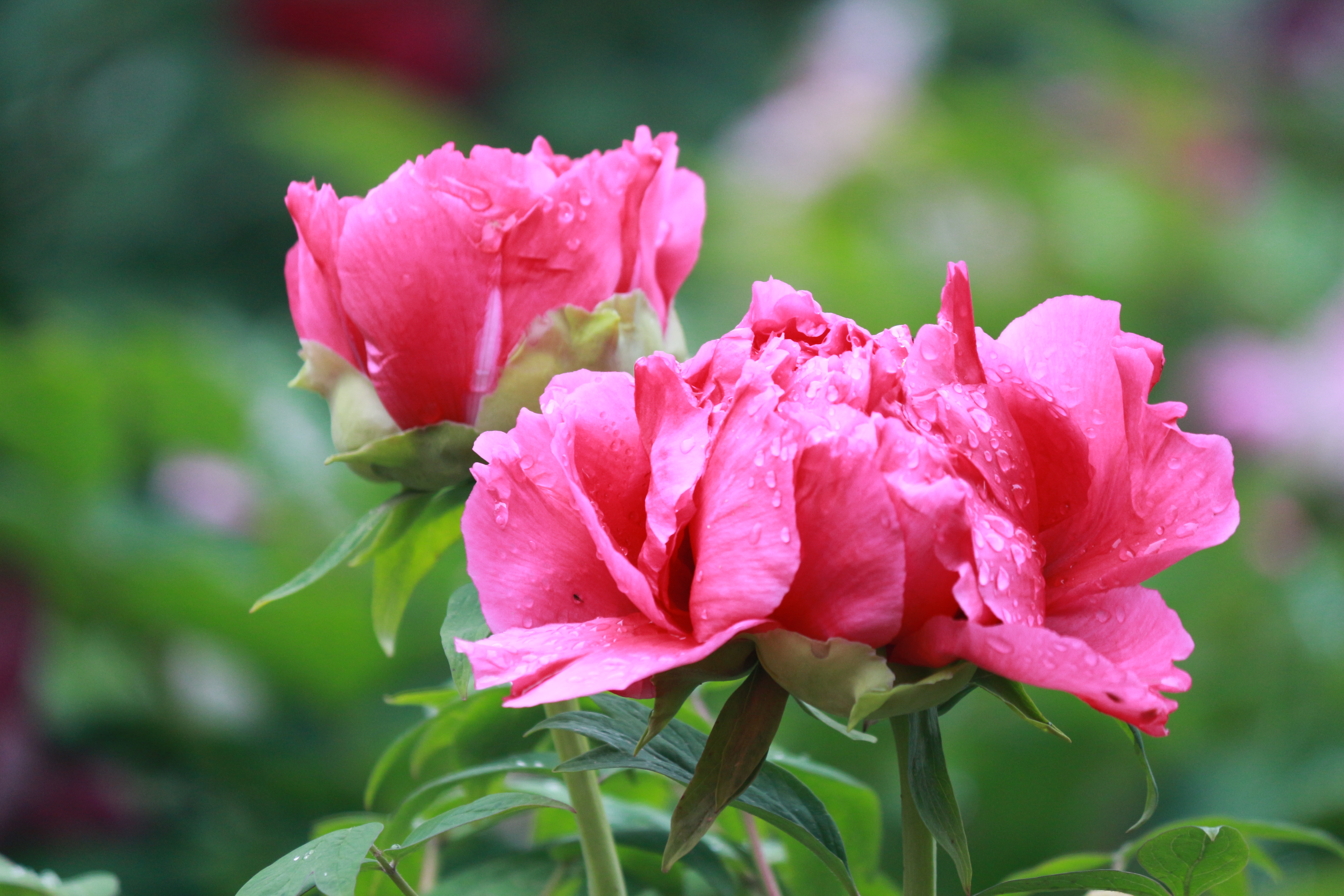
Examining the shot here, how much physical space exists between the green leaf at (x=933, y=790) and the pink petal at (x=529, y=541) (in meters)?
0.07

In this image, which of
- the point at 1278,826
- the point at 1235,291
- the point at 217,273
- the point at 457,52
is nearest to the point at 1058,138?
the point at 1235,291

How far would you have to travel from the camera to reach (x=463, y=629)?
0.29 metres

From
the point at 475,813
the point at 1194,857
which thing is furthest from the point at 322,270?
the point at 1194,857

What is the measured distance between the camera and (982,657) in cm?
22

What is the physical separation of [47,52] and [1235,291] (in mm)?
1585

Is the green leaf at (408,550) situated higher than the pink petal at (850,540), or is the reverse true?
the pink petal at (850,540)

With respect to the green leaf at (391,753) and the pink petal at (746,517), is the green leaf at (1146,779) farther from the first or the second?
the green leaf at (391,753)

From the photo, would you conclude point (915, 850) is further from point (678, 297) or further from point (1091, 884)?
point (678, 297)

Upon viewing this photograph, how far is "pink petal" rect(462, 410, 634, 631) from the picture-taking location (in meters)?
0.25

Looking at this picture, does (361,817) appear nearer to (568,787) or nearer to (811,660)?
(568,787)

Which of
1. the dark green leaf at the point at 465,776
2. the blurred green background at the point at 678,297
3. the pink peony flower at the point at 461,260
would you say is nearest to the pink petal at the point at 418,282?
the pink peony flower at the point at 461,260

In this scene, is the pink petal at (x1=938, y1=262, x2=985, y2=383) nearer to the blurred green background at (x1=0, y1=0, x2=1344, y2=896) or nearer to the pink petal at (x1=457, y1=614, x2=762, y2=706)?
the pink petal at (x1=457, y1=614, x2=762, y2=706)

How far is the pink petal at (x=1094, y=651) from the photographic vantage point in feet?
0.71

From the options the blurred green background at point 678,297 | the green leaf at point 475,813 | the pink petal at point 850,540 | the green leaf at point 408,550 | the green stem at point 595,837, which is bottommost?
the blurred green background at point 678,297
